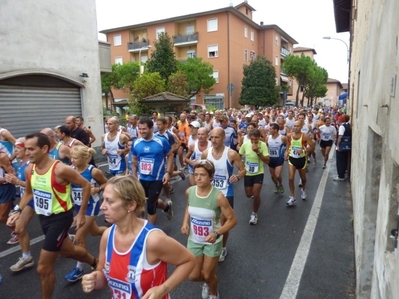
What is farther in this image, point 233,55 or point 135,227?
point 233,55

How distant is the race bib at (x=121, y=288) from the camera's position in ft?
6.87

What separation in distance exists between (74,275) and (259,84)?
3888 centimetres

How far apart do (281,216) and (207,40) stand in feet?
127

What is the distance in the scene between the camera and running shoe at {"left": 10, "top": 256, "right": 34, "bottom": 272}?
14.0 ft

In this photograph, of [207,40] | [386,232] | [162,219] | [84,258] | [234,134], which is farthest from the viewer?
[207,40]

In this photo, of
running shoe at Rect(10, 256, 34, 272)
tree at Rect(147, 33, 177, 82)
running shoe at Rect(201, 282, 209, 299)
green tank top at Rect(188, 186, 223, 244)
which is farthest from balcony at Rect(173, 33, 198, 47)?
running shoe at Rect(201, 282, 209, 299)

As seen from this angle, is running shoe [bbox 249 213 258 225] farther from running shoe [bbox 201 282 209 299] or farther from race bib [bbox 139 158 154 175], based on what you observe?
running shoe [bbox 201 282 209 299]

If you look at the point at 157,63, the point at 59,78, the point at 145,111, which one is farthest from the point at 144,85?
the point at 157,63

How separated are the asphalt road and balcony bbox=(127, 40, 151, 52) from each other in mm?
41897

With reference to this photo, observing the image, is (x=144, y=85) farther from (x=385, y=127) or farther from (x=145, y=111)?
(x=385, y=127)

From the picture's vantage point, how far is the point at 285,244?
5.12 metres

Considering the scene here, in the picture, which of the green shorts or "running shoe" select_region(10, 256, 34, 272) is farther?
"running shoe" select_region(10, 256, 34, 272)

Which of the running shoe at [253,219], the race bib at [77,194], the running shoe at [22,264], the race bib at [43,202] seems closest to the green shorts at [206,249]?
the race bib at [43,202]

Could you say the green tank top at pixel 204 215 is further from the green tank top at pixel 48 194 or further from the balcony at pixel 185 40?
the balcony at pixel 185 40
